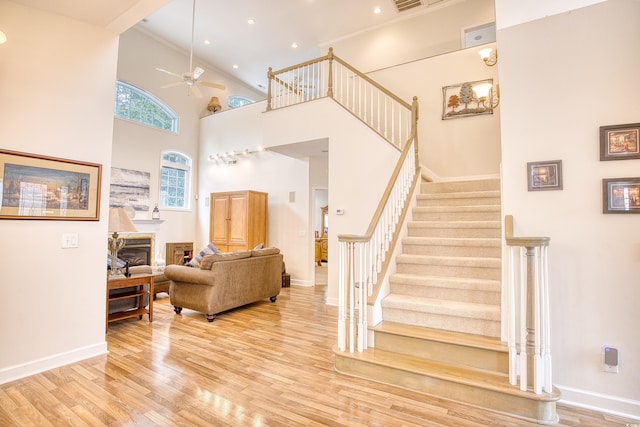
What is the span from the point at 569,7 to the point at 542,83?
22.8 inches

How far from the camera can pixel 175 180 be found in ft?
27.5

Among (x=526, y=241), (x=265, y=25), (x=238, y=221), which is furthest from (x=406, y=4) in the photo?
(x=526, y=241)

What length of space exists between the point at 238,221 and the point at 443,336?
5506 mm

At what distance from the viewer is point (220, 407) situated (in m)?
2.21

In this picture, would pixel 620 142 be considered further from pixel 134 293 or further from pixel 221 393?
pixel 134 293

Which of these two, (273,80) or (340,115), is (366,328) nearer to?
(340,115)

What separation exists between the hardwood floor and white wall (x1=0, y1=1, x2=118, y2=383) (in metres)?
0.31

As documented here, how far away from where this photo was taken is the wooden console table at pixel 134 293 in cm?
375

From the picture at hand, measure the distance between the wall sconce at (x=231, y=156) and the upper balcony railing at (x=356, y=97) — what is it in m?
1.92

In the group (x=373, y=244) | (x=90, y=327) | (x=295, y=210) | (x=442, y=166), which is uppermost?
(x=442, y=166)

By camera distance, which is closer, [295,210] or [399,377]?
[399,377]

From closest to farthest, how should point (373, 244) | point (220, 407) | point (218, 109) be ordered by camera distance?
point (220, 407) < point (373, 244) < point (218, 109)

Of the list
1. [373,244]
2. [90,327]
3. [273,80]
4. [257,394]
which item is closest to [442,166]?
[373,244]

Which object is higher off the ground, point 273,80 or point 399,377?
point 273,80
